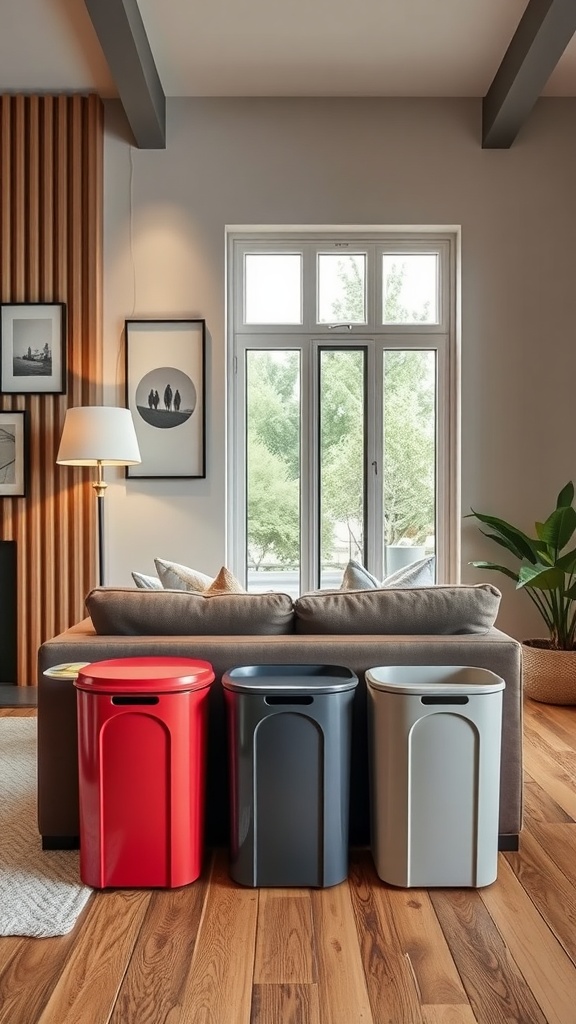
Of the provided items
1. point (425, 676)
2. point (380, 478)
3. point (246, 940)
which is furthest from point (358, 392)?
point (246, 940)

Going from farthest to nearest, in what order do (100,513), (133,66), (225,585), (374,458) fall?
(374,458) < (100,513) < (133,66) < (225,585)

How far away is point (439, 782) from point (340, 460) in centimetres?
286

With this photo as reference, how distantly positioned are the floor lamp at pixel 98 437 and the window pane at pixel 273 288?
1.13 metres

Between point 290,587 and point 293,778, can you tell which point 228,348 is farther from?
point 293,778

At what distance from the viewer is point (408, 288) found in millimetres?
4695

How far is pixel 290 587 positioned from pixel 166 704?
2746 millimetres

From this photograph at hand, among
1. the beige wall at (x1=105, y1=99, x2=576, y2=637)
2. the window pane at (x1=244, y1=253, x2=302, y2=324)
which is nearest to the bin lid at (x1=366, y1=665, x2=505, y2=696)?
the beige wall at (x1=105, y1=99, x2=576, y2=637)

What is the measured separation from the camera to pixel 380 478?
4688 millimetres

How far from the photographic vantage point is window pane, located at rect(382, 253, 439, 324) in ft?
15.4

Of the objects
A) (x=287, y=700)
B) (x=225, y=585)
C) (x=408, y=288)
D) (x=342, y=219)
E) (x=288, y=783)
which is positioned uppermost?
(x=342, y=219)

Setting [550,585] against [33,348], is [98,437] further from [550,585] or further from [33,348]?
[550,585]

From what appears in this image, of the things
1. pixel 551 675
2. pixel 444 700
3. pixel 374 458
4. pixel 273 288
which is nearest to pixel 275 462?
pixel 374 458

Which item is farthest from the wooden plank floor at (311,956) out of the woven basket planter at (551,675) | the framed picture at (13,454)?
the framed picture at (13,454)

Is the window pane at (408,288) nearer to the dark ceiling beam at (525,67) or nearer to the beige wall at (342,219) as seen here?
the beige wall at (342,219)
